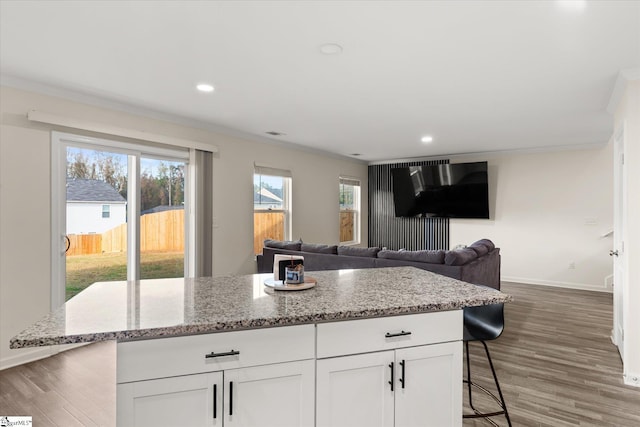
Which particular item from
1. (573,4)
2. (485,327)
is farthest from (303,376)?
(573,4)

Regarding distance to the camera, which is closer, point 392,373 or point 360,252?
point 392,373

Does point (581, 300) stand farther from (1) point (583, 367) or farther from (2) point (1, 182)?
(2) point (1, 182)

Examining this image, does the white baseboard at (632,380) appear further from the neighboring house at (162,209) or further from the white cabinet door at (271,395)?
the neighboring house at (162,209)

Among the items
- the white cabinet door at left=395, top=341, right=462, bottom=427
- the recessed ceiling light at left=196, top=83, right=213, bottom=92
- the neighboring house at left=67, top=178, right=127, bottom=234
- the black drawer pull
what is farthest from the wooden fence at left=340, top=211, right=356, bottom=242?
the black drawer pull

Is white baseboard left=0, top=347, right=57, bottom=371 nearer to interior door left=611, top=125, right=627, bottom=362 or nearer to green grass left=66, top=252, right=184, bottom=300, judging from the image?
Answer: green grass left=66, top=252, right=184, bottom=300

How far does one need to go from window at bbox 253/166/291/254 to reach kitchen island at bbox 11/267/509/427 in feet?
12.4

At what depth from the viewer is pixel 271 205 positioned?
5.89 m

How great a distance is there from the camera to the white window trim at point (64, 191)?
3.34 metres

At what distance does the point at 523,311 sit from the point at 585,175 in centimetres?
296

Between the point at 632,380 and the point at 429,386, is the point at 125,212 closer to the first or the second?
the point at 429,386

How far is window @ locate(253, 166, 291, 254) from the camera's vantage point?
560cm

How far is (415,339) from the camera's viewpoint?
1.61 m

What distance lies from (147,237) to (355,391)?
11.2 ft

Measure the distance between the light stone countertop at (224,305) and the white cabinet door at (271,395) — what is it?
0.59ft
